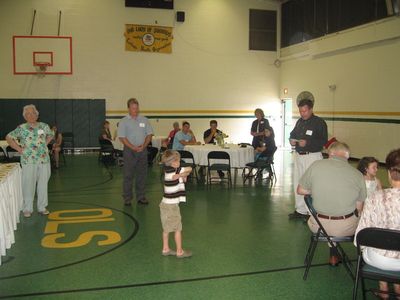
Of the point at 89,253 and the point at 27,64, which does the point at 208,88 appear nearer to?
the point at 27,64

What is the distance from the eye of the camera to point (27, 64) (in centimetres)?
1514

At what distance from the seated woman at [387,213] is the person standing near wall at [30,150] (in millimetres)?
4482

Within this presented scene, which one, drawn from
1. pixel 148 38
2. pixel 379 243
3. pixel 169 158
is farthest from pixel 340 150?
pixel 148 38

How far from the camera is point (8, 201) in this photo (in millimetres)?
4934

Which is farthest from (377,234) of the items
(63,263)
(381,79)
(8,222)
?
(381,79)

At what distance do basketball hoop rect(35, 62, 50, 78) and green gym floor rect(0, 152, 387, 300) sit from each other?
8.71 metres

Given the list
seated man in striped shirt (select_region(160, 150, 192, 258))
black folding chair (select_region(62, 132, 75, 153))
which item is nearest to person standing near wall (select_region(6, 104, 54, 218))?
seated man in striped shirt (select_region(160, 150, 192, 258))

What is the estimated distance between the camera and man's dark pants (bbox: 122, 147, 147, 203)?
22.7 ft

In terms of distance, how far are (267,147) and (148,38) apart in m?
8.79

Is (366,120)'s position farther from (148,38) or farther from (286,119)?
(148,38)

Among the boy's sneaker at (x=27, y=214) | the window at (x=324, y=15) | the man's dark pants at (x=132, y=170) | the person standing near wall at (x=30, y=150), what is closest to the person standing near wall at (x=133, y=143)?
the man's dark pants at (x=132, y=170)

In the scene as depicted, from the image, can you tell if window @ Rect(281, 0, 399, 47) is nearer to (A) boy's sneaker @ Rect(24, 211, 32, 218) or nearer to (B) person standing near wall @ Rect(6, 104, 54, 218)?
(B) person standing near wall @ Rect(6, 104, 54, 218)

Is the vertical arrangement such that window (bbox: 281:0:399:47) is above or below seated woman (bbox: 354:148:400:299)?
above

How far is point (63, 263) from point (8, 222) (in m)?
0.87
